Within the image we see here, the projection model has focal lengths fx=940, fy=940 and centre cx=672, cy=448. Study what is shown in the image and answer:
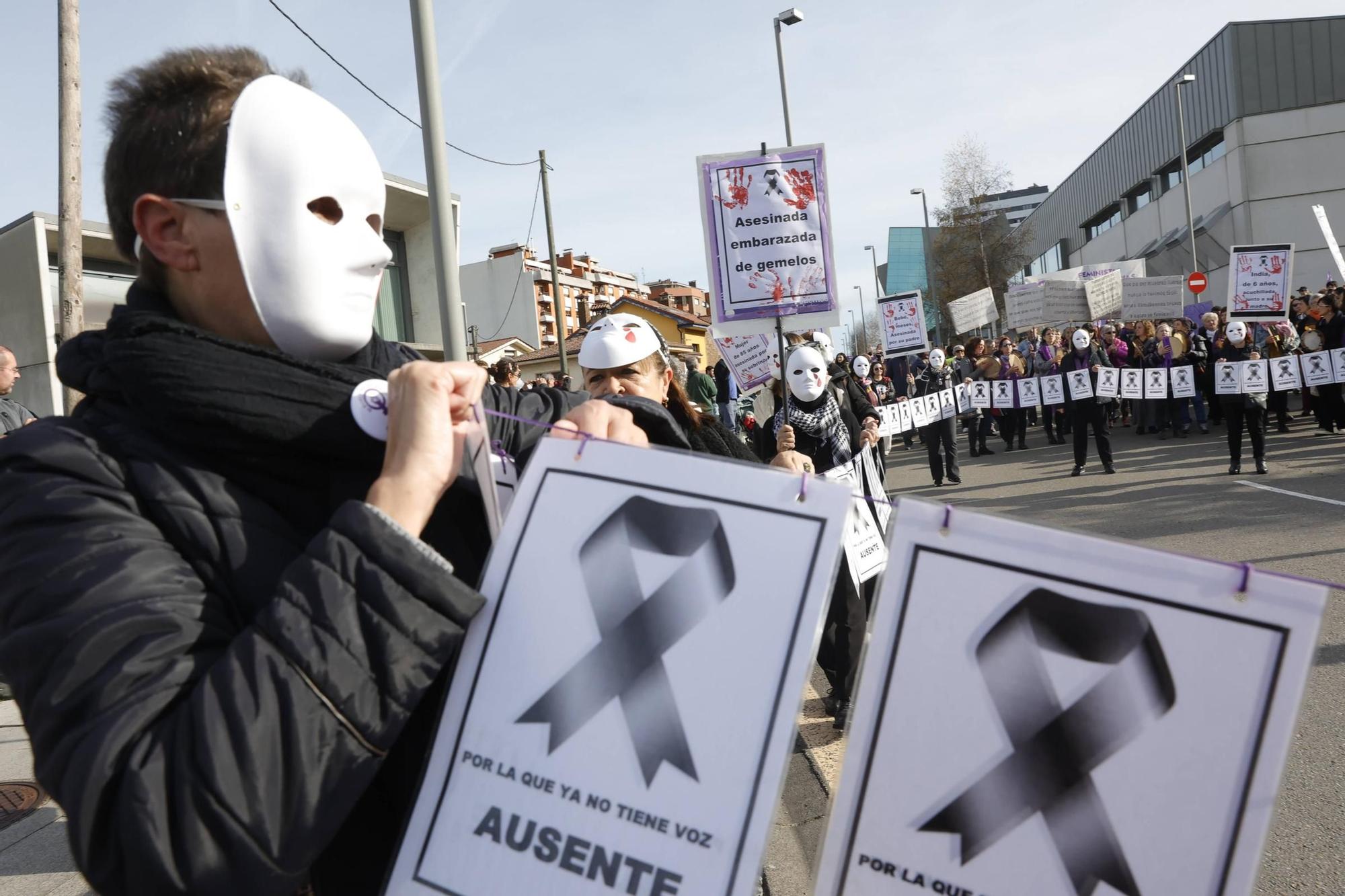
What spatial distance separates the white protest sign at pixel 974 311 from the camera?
1052 inches

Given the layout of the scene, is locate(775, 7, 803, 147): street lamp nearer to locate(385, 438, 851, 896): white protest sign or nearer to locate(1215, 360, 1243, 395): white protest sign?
locate(1215, 360, 1243, 395): white protest sign

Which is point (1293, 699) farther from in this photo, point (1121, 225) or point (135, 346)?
point (1121, 225)

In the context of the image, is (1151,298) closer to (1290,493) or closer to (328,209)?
(1290,493)

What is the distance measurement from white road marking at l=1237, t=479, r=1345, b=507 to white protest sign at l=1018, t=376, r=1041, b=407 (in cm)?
543

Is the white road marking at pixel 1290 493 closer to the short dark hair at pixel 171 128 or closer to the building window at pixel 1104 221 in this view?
the short dark hair at pixel 171 128

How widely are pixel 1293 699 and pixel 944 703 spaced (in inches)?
12.7

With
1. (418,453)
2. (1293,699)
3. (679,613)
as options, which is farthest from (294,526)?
(1293,699)

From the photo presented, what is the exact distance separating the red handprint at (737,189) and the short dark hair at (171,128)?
4.91 metres

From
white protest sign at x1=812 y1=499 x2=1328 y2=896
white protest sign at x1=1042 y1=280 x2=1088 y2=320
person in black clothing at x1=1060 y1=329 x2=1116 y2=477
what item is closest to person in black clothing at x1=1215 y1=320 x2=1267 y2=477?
person in black clothing at x1=1060 y1=329 x2=1116 y2=477

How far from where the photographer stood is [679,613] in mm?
1030

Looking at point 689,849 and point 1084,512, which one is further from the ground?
point 689,849

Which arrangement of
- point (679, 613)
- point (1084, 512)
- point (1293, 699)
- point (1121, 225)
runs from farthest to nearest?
point (1121, 225)
point (1084, 512)
point (679, 613)
point (1293, 699)

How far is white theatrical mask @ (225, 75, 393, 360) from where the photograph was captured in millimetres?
1114

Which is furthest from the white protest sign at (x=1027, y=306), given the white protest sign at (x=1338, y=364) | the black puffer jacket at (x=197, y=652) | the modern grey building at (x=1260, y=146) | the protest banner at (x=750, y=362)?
the black puffer jacket at (x=197, y=652)
